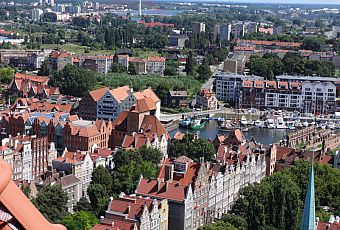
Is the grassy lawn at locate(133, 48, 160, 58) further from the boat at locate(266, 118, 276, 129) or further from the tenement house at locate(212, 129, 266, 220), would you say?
the tenement house at locate(212, 129, 266, 220)

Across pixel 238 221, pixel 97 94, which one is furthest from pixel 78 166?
pixel 97 94

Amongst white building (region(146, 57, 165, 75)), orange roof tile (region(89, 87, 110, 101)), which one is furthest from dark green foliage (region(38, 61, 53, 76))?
orange roof tile (region(89, 87, 110, 101))

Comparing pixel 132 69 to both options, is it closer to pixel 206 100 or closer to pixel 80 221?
pixel 206 100

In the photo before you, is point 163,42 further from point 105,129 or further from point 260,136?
point 105,129

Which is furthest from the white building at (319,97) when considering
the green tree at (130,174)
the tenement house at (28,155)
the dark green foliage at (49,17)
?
the dark green foliage at (49,17)

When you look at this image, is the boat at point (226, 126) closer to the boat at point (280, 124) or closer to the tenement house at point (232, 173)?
the boat at point (280, 124)

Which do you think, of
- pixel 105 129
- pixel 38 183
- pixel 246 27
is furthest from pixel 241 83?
pixel 246 27

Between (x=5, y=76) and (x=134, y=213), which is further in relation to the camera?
(x=5, y=76)
